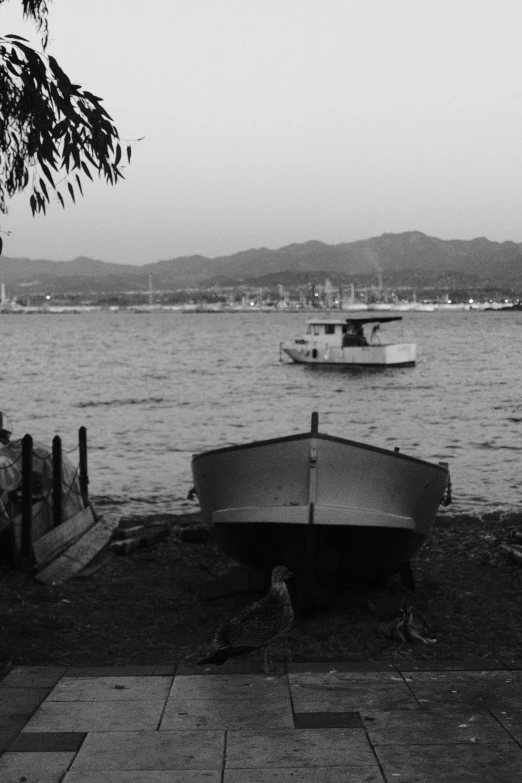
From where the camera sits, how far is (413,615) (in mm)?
9219

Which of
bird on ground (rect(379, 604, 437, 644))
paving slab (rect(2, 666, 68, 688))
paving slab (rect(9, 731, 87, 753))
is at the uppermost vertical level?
paving slab (rect(9, 731, 87, 753))

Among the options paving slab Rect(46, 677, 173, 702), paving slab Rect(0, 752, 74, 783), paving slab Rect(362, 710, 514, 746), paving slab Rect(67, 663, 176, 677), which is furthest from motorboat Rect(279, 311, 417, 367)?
paving slab Rect(0, 752, 74, 783)

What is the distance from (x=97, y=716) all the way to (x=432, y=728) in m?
2.02

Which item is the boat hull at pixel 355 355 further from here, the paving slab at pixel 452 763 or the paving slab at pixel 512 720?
the paving slab at pixel 452 763

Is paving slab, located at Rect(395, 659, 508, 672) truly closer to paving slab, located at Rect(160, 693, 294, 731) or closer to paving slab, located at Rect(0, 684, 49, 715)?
paving slab, located at Rect(160, 693, 294, 731)

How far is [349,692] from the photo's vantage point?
6793 mm

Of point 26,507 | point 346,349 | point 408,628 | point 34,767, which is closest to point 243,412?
point 346,349

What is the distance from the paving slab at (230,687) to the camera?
6.83 m

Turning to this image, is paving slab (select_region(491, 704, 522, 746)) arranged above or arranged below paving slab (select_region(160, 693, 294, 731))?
above

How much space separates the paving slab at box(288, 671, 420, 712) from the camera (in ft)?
21.4

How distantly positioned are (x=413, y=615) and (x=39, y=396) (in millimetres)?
43822

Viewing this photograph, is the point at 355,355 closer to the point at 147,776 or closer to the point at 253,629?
the point at 253,629

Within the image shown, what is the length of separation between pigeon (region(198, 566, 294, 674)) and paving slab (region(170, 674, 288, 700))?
0.22 meters

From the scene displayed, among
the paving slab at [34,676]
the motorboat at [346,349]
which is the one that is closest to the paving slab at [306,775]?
the paving slab at [34,676]
